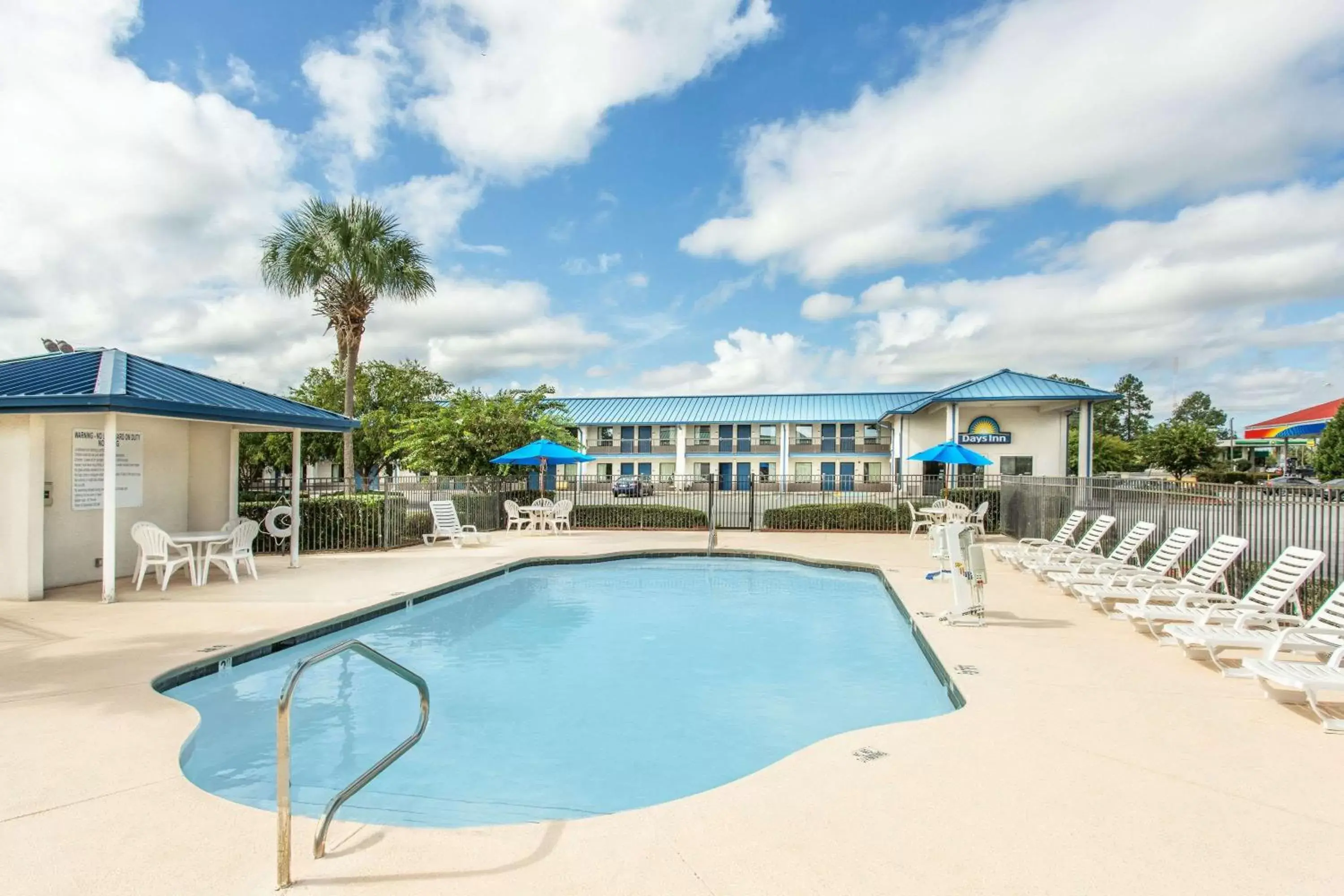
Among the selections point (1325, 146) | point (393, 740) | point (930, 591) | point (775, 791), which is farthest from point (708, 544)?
point (1325, 146)

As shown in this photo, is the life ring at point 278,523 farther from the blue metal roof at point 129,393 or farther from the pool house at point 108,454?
the blue metal roof at point 129,393

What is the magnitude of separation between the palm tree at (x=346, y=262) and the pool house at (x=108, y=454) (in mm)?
5344

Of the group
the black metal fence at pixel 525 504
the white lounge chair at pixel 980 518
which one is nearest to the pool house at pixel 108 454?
the black metal fence at pixel 525 504

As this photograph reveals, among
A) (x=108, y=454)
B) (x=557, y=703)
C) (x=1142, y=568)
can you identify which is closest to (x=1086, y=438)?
(x=1142, y=568)

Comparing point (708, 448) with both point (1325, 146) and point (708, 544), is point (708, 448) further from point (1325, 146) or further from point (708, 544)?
point (1325, 146)

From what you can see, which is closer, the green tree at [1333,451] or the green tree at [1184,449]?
the green tree at [1333,451]

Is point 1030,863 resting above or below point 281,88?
below

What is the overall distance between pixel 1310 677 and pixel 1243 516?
535cm

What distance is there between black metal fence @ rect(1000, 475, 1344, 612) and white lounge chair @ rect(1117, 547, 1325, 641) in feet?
3.42

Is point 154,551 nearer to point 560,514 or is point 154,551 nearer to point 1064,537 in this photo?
point 560,514

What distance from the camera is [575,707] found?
20.7 ft

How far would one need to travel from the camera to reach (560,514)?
732 inches

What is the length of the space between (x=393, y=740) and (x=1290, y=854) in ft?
17.1

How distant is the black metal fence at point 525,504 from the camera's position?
1451 cm
